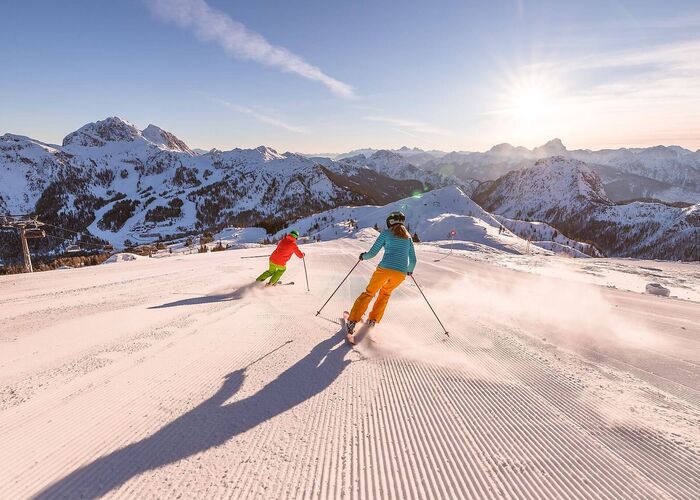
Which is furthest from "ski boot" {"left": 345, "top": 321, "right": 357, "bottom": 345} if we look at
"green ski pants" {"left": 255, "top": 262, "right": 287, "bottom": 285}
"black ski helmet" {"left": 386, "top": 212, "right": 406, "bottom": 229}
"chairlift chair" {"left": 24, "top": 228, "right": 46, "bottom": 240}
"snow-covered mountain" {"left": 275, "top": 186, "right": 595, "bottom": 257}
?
"chairlift chair" {"left": 24, "top": 228, "right": 46, "bottom": 240}

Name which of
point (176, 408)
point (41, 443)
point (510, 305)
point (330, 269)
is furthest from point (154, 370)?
point (330, 269)

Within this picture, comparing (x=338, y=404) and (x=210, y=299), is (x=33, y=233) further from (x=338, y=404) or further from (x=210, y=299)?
(x=338, y=404)

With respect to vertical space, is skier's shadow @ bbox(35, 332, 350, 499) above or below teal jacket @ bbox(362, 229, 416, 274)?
below

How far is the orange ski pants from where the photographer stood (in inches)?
235

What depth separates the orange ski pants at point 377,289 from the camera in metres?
5.98

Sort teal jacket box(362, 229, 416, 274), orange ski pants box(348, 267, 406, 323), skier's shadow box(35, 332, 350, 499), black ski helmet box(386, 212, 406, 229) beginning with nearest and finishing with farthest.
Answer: skier's shadow box(35, 332, 350, 499) → orange ski pants box(348, 267, 406, 323) → teal jacket box(362, 229, 416, 274) → black ski helmet box(386, 212, 406, 229)

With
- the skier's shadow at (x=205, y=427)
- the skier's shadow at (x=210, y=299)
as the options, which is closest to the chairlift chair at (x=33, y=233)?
the skier's shadow at (x=210, y=299)

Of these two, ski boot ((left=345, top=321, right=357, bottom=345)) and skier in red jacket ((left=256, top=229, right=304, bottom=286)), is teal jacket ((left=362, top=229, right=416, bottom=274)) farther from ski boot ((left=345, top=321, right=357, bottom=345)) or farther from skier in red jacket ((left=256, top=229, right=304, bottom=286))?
skier in red jacket ((left=256, top=229, right=304, bottom=286))

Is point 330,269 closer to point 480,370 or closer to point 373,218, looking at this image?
point 480,370

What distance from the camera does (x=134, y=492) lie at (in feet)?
7.71

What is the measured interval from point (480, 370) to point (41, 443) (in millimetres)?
4675

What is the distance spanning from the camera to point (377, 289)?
6203mm

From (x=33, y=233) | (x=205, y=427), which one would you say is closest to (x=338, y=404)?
(x=205, y=427)

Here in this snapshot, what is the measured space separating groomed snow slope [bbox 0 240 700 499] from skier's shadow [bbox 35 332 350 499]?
0.02 meters
